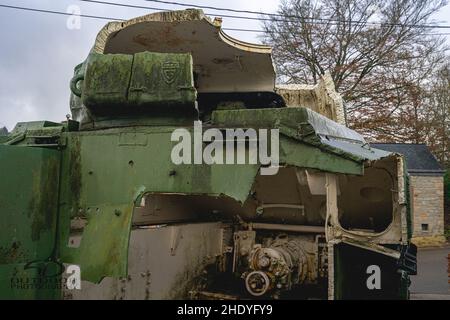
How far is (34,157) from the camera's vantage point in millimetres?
3494

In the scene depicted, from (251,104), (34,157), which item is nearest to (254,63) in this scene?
(251,104)

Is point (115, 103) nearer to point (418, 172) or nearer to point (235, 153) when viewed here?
point (235, 153)

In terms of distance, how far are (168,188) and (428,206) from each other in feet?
57.0

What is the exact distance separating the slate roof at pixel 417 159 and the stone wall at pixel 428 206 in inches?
10.8

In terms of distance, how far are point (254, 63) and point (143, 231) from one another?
2273mm

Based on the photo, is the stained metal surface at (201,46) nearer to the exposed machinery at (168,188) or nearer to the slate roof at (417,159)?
the exposed machinery at (168,188)

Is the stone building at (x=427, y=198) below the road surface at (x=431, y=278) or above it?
above

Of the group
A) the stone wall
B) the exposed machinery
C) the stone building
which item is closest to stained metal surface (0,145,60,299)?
the exposed machinery

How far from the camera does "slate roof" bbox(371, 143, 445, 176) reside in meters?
18.5

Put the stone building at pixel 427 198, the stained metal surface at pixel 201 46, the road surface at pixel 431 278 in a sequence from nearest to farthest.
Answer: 1. the stained metal surface at pixel 201 46
2. the road surface at pixel 431 278
3. the stone building at pixel 427 198

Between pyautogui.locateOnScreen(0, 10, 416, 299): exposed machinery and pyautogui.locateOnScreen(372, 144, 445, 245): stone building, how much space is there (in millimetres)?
14693

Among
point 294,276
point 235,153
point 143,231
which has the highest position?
point 235,153

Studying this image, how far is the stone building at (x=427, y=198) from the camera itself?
18297 millimetres

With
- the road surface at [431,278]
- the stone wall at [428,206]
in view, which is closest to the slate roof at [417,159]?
the stone wall at [428,206]
